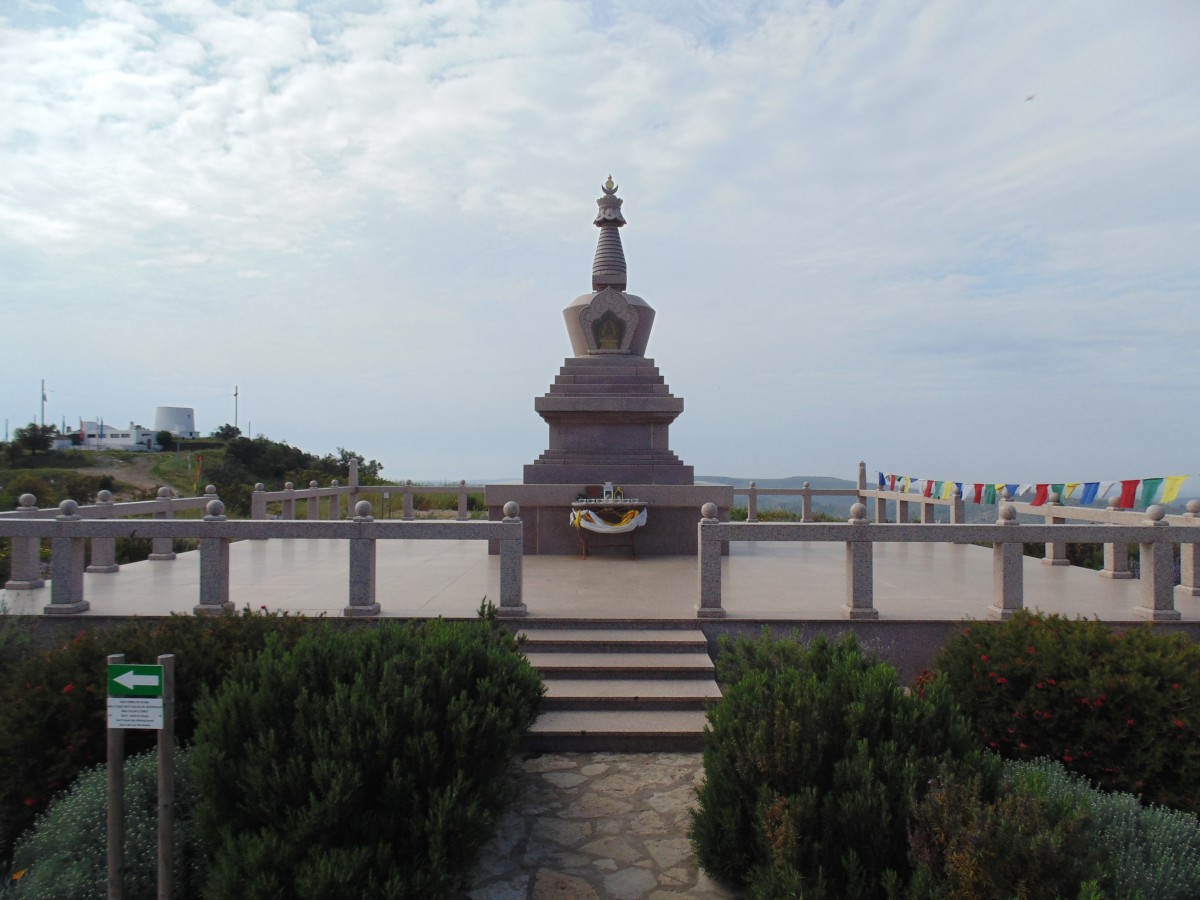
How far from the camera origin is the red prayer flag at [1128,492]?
10.8 m

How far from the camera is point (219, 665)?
5324mm

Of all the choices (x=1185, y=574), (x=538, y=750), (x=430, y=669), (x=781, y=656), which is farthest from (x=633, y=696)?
(x=1185, y=574)

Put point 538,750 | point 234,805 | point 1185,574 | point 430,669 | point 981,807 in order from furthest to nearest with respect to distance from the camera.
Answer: point 1185,574 → point 538,750 → point 430,669 → point 234,805 → point 981,807

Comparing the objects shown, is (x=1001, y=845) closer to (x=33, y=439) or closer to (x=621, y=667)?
(x=621, y=667)

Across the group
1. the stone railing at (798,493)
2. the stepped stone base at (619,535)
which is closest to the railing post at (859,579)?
the stepped stone base at (619,535)

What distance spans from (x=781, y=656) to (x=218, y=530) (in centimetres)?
576

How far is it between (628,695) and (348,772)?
3.06 meters

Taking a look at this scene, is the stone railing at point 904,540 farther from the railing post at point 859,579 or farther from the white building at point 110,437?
the white building at point 110,437

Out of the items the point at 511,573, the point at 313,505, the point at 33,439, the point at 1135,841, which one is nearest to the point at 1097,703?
the point at 1135,841

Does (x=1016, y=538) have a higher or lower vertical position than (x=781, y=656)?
higher

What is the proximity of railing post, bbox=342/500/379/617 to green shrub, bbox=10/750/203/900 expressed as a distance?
313cm

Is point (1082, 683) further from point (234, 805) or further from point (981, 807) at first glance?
point (234, 805)

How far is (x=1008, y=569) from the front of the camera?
7.89 metres

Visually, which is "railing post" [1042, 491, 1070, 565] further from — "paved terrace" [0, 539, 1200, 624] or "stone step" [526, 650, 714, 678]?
"stone step" [526, 650, 714, 678]
